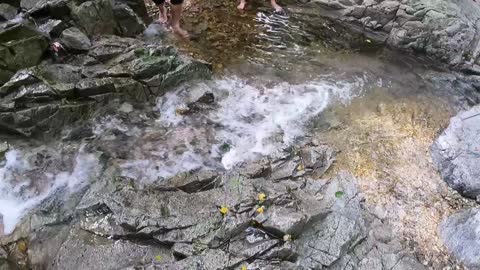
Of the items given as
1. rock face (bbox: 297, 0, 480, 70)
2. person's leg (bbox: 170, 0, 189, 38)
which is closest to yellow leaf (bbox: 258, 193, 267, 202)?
person's leg (bbox: 170, 0, 189, 38)

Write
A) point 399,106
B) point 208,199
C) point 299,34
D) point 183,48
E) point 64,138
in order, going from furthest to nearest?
point 299,34 < point 183,48 < point 399,106 < point 64,138 < point 208,199

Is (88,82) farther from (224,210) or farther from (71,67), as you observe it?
(224,210)

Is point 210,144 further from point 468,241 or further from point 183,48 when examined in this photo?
point 468,241

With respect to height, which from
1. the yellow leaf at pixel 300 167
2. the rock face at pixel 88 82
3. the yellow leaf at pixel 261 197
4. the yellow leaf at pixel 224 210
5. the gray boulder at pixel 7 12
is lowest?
the yellow leaf at pixel 300 167

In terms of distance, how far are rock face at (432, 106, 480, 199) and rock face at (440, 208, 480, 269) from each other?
597 mm

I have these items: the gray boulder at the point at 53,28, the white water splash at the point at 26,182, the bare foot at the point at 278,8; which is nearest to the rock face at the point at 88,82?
the gray boulder at the point at 53,28

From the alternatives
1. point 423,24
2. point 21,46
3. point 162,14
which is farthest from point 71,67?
point 423,24

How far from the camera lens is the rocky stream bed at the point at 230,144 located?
473cm

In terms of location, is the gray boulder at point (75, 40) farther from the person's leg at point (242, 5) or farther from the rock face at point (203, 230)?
the person's leg at point (242, 5)

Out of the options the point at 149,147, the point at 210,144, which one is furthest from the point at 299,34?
the point at 149,147

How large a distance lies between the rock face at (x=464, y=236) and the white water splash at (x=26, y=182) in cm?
455

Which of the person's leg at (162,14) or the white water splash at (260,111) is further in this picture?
the person's leg at (162,14)

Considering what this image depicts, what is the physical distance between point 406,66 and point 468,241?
4666mm

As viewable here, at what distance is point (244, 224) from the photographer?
188 inches
